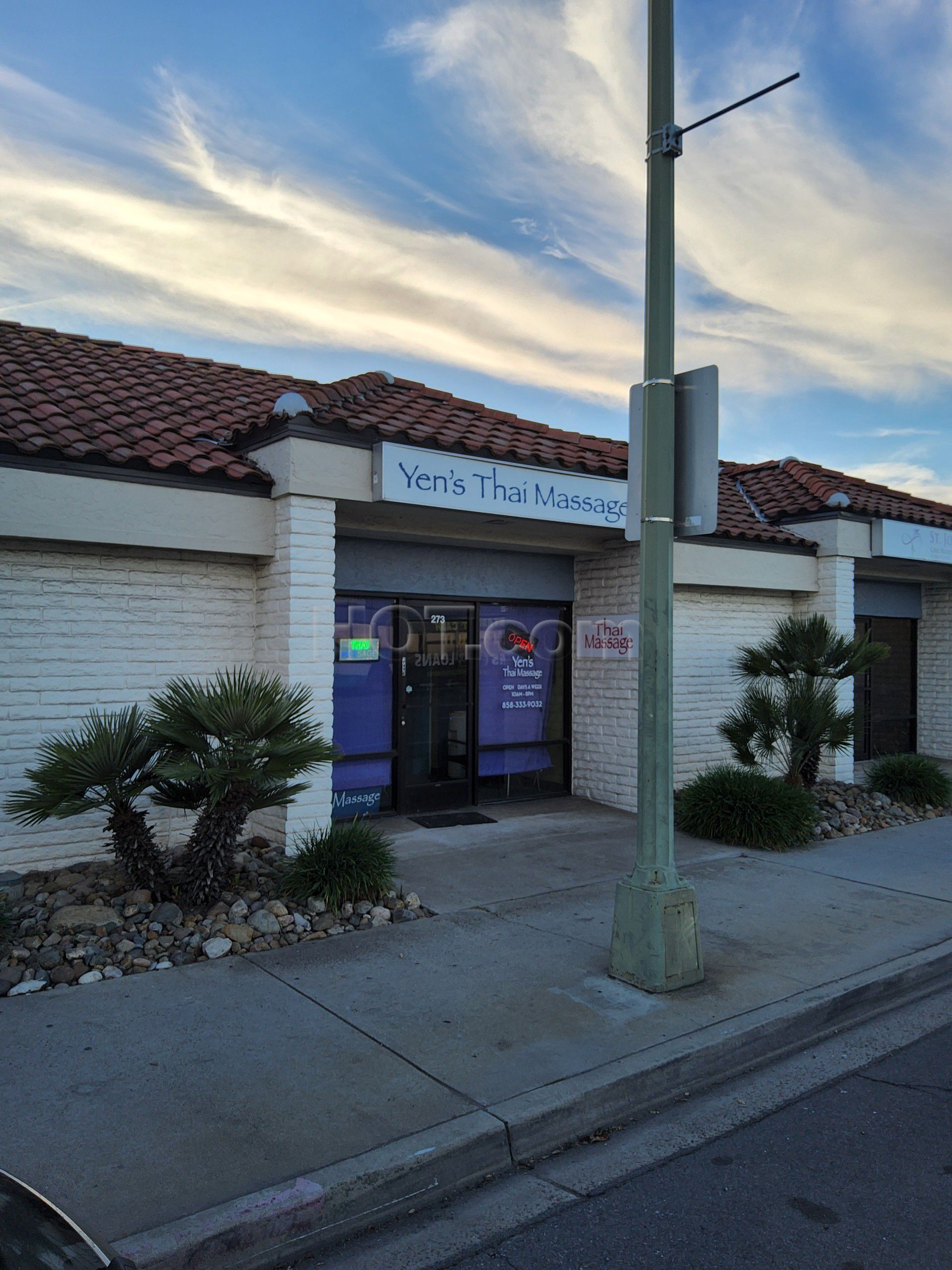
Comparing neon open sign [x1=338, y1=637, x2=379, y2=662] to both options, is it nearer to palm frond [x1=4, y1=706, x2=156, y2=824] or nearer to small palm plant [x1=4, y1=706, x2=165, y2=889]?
small palm plant [x1=4, y1=706, x2=165, y2=889]

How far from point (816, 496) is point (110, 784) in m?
10.5

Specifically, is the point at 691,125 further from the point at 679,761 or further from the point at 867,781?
the point at 867,781

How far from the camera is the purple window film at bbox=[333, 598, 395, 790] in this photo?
9547 millimetres

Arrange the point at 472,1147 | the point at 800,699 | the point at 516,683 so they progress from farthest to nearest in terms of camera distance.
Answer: the point at 516,683, the point at 800,699, the point at 472,1147

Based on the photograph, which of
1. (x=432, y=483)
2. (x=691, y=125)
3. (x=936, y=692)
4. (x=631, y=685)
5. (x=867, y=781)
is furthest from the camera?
(x=936, y=692)

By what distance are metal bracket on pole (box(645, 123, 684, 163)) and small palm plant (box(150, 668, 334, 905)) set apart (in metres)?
4.17

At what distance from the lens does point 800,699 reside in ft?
33.7

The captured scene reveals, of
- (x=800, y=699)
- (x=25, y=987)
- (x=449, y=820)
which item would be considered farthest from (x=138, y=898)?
(x=800, y=699)

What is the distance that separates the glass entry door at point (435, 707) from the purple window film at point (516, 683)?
0.26 m

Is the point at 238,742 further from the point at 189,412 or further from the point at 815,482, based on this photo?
the point at 815,482

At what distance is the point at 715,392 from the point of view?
5.51 m

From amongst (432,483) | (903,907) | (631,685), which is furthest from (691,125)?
(631,685)

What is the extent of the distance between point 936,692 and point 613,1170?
14.4m

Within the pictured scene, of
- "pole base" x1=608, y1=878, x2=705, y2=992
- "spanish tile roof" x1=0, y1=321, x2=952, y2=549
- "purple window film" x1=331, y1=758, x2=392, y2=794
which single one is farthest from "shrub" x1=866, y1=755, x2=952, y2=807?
"pole base" x1=608, y1=878, x2=705, y2=992
